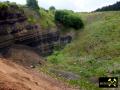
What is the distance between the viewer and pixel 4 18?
176 ft

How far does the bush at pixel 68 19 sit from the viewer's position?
240 ft

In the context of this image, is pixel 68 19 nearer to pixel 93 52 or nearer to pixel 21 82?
pixel 93 52

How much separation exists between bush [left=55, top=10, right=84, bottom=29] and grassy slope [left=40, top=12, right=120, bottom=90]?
5.99ft

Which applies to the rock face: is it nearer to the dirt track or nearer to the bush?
the bush

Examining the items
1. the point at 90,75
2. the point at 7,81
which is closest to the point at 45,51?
the point at 90,75

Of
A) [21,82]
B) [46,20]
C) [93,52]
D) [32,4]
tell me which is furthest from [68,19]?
[21,82]

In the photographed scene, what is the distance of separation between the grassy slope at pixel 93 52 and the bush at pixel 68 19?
5.99 feet

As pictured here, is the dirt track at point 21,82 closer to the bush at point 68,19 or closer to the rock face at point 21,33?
the rock face at point 21,33

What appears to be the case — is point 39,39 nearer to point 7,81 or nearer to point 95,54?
point 95,54

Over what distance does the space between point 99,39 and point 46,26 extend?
933 cm

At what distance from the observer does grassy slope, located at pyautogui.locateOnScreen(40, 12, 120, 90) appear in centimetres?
4856

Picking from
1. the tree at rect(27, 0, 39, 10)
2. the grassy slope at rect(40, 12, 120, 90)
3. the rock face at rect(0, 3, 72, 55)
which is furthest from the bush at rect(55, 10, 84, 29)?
the tree at rect(27, 0, 39, 10)

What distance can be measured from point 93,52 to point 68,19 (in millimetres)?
13923

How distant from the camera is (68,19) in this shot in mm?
73438
